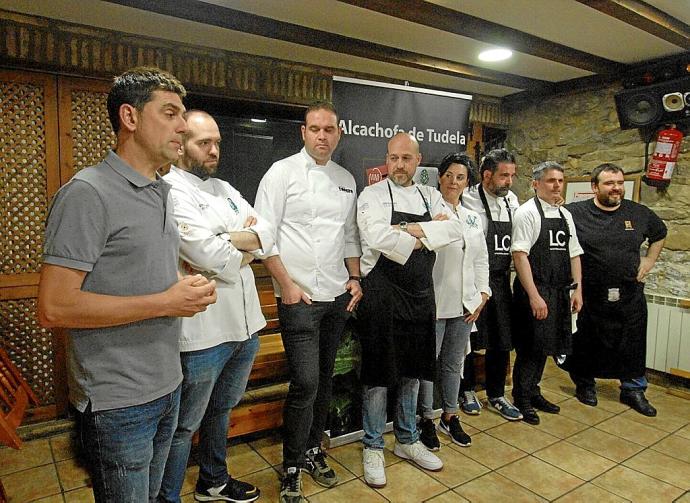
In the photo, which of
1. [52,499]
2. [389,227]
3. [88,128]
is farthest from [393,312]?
[88,128]

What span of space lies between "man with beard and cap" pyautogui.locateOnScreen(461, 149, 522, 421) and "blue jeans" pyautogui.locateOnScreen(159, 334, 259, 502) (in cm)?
165

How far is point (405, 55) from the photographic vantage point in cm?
364

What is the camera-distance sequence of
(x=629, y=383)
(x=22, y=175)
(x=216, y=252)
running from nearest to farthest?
(x=216, y=252) < (x=22, y=175) < (x=629, y=383)

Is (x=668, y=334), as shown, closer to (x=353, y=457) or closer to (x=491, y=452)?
(x=491, y=452)

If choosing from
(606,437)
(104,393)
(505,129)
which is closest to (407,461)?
(606,437)

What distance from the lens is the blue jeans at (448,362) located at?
2631 millimetres

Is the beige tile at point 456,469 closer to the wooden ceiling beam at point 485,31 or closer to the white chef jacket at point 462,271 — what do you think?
the white chef jacket at point 462,271

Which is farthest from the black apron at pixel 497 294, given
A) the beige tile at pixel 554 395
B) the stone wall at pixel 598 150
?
the stone wall at pixel 598 150

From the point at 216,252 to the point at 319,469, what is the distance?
1.31m

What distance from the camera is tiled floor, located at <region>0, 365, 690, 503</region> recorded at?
7.55 feet

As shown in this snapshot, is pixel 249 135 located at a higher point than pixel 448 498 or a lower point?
higher

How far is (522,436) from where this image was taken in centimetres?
290

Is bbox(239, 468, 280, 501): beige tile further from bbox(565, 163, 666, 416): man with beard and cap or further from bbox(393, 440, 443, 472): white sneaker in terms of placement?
bbox(565, 163, 666, 416): man with beard and cap

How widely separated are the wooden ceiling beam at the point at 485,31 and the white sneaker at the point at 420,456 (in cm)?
233
